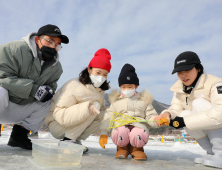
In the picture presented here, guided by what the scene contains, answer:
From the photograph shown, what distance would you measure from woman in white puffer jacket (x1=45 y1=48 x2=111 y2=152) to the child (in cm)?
25

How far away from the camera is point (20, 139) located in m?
2.65

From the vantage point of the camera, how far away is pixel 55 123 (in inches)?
104

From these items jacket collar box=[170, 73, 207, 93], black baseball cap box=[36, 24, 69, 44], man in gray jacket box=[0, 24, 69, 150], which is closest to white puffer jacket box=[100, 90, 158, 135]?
jacket collar box=[170, 73, 207, 93]

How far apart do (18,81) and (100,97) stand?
47.6 inches

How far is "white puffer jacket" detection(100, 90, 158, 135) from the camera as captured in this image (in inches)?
94.7

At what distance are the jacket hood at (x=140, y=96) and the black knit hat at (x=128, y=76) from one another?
6.4 inches

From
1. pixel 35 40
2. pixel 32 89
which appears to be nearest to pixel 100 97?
pixel 32 89

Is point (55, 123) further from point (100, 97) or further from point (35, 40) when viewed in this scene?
point (35, 40)

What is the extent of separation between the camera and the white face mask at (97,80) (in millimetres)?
2623

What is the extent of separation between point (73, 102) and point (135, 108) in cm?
91

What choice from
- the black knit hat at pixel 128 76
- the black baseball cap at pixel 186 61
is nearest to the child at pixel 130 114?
the black knit hat at pixel 128 76

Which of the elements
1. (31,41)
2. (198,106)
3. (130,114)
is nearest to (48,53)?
(31,41)

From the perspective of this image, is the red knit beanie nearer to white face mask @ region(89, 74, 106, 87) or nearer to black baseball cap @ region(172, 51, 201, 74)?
white face mask @ region(89, 74, 106, 87)

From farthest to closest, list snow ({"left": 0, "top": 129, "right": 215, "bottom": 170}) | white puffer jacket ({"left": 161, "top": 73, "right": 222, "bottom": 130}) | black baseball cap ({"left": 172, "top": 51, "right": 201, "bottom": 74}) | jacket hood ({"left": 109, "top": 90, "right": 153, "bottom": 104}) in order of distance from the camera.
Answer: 1. jacket hood ({"left": 109, "top": 90, "right": 153, "bottom": 104})
2. black baseball cap ({"left": 172, "top": 51, "right": 201, "bottom": 74})
3. white puffer jacket ({"left": 161, "top": 73, "right": 222, "bottom": 130})
4. snow ({"left": 0, "top": 129, "right": 215, "bottom": 170})
